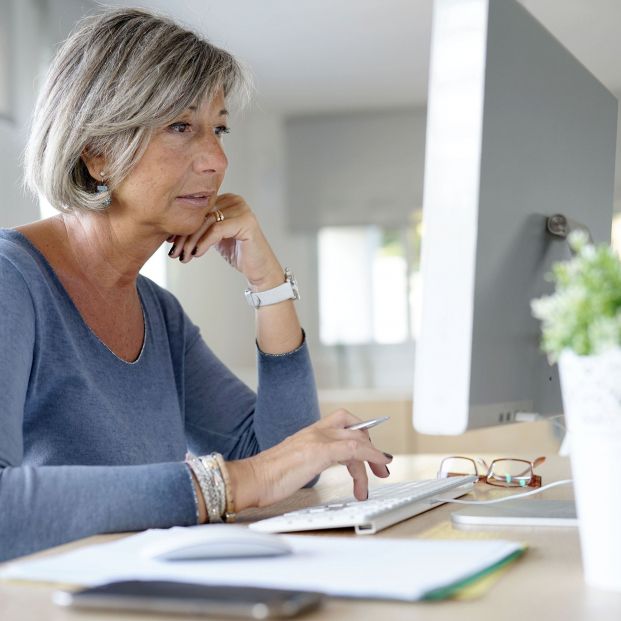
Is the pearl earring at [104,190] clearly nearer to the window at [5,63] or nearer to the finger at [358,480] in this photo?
the finger at [358,480]

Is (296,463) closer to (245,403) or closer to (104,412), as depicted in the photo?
(104,412)

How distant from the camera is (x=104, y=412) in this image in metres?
1.32

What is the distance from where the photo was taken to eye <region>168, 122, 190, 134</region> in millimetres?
1494

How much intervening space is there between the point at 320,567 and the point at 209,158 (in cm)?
95

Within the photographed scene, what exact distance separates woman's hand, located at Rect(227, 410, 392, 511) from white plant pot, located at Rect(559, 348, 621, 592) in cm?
41

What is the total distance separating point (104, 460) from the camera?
1294 millimetres

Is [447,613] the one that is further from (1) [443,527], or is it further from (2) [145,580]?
(1) [443,527]

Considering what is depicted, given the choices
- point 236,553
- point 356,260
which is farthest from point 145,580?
point 356,260

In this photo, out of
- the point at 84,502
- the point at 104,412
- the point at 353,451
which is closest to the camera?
the point at 84,502

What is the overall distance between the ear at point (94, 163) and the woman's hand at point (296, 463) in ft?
2.07

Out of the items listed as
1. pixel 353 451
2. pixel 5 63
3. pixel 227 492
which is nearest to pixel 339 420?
pixel 353 451

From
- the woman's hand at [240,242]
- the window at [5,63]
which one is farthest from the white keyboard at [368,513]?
the window at [5,63]

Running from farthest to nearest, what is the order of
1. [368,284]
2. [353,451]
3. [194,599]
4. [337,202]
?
[368,284] < [337,202] < [353,451] < [194,599]

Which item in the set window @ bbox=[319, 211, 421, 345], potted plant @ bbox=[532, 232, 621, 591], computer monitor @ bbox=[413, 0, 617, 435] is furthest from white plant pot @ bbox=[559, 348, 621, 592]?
window @ bbox=[319, 211, 421, 345]
